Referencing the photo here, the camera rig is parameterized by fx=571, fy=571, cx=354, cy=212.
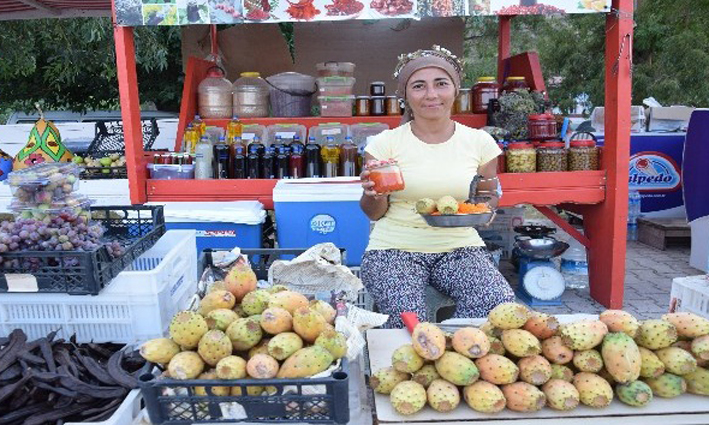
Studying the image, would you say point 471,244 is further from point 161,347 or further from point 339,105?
point 339,105

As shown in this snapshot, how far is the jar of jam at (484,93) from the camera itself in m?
5.24

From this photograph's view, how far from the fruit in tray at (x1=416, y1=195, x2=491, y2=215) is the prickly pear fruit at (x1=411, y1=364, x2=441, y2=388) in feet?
3.07

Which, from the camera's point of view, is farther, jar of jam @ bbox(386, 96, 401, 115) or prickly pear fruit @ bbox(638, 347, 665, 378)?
jar of jam @ bbox(386, 96, 401, 115)

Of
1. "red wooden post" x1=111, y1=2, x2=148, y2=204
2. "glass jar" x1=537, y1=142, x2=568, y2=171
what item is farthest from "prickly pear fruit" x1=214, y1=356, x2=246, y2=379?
"glass jar" x1=537, y1=142, x2=568, y2=171

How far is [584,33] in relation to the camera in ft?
38.7

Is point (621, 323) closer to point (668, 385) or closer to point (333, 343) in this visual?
point (668, 385)

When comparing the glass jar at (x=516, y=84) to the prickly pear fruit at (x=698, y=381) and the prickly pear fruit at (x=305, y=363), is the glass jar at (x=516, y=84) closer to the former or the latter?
the prickly pear fruit at (x=698, y=381)

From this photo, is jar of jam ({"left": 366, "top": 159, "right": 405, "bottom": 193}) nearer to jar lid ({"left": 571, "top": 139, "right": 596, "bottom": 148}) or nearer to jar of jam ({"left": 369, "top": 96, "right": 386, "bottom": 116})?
jar lid ({"left": 571, "top": 139, "right": 596, "bottom": 148})

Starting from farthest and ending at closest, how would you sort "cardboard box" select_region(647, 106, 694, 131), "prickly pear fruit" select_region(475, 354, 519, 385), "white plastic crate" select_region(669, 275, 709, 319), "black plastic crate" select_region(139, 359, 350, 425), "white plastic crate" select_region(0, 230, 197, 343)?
"cardboard box" select_region(647, 106, 694, 131), "white plastic crate" select_region(669, 275, 709, 319), "white plastic crate" select_region(0, 230, 197, 343), "prickly pear fruit" select_region(475, 354, 519, 385), "black plastic crate" select_region(139, 359, 350, 425)

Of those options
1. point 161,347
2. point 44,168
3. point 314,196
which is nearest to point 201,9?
point 314,196

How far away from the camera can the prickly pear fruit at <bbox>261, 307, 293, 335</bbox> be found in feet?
5.05

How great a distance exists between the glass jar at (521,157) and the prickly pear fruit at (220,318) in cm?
306

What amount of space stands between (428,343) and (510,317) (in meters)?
0.26

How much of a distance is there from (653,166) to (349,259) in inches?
188
